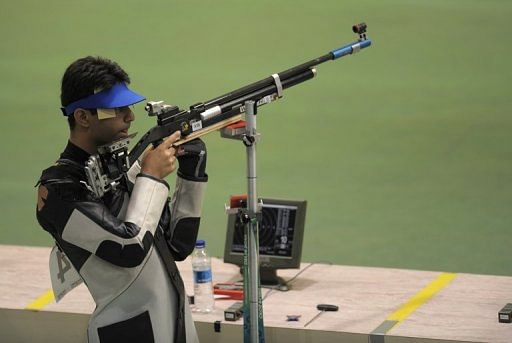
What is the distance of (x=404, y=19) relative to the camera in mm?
7496

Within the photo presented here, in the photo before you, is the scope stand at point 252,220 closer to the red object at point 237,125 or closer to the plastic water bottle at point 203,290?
the red object at point 237,125

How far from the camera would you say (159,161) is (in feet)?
10.8

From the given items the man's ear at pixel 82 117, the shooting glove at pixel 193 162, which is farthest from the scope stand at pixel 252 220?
the man's ear at pixel 82 117

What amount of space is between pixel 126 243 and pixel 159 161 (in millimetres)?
294

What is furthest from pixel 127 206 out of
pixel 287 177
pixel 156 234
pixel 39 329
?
pixel 287 177

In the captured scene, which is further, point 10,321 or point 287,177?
point 287,177

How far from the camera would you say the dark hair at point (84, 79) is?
3289mm

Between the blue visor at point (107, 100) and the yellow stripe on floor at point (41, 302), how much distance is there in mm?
1345

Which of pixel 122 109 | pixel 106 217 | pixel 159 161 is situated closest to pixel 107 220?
pixel 106 217

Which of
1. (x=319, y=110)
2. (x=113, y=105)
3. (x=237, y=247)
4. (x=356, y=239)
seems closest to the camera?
(x=113, y=105)

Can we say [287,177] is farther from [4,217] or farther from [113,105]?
[113,105]

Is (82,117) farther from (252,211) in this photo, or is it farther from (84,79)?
(252,211)

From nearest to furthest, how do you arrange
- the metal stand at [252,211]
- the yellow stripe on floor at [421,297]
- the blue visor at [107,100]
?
the blue visor at [107,100] < the metal stand at [252,211] < the yellow stripe on floor at [421,297]

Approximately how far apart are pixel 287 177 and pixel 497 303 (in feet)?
8.79
